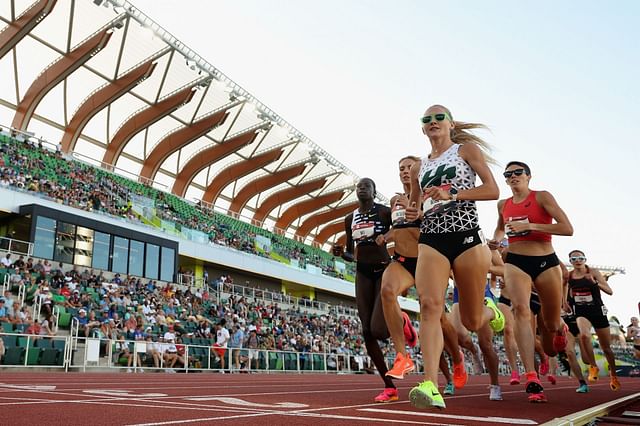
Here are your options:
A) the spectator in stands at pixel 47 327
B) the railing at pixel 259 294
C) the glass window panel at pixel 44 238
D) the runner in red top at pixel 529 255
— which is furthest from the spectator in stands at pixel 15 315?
the runner in red top at pixel 529 255

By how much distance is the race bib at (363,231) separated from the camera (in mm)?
5949

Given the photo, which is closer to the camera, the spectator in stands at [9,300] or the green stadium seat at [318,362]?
the spectator in stands at [9,300]

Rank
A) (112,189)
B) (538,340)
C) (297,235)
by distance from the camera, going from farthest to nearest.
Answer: (297,235)
(112,189)
(538,340)

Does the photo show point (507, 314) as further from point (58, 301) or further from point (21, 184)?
point (21, 184)

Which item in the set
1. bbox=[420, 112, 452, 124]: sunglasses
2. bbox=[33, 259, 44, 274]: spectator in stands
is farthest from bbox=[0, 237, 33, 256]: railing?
bbox=[420, 112, 452, 124]: sunglasses

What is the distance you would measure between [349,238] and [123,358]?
1031 centimetres

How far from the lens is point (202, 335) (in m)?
18.9

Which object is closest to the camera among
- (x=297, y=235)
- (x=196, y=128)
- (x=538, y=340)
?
(x=538, y=340)

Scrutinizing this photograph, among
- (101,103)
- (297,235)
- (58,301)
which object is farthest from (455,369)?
(297,235)

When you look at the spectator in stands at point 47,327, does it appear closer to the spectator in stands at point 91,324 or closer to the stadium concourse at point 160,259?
the stadium concourse at point 160,259

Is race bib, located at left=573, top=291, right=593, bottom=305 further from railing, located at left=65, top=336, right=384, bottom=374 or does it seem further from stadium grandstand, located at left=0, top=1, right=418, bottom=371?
stadium grandstand, located at left=0, top=1, right=418, bottom=371

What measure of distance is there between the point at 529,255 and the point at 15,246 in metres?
18.3

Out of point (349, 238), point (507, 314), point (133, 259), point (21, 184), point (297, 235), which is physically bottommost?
point (507, 314)

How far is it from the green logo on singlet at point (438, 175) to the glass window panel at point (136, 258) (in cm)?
2361
